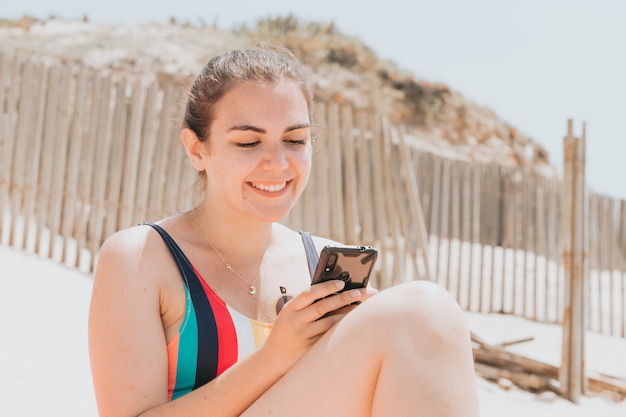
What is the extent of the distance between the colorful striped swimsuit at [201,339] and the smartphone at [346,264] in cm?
27

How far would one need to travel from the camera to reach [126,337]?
1.69 meters

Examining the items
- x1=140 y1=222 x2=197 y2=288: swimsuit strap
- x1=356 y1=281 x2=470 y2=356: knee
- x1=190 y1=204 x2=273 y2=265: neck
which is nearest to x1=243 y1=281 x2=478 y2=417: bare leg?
x1=356 y1=281 x2=470 y2=356: knee

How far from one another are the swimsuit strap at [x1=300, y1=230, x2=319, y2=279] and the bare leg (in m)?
0.48

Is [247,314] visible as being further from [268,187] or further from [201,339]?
[268,187]

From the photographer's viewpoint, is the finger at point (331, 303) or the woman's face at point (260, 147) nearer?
the finger at point (331, 303)

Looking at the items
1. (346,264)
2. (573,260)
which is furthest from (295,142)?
(573,260)

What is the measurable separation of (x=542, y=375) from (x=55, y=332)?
3.58 metres

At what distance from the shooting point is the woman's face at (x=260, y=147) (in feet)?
6.32

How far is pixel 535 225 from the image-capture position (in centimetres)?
928

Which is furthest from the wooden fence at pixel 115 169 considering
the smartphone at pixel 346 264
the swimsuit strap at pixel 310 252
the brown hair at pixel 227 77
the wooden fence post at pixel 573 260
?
the smartphone at pixel 346 264

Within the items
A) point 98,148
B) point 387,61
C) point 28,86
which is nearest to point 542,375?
point 98,148

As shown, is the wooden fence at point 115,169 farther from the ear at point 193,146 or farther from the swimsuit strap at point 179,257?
the swimsuit strap at point 179,257

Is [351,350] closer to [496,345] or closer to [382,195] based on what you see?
[496,345]

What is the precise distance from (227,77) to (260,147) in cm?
22
